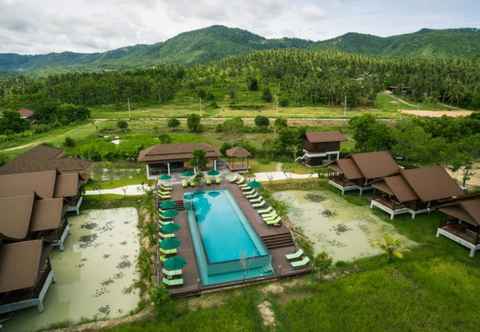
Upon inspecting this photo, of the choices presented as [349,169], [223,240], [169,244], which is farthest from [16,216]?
[349,169]

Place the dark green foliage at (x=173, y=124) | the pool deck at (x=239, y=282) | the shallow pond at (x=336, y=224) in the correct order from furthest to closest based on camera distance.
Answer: the dark green foliage at (x=173, y=124)
the shallow pond at (x=336, y=224)
the pool deck at (x=239, y=282)

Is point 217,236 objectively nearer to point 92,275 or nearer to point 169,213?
point 169,213

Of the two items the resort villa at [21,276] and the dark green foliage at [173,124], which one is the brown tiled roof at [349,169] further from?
the dark green foliage at [173,124]

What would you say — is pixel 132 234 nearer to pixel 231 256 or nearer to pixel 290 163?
pixel 231 256

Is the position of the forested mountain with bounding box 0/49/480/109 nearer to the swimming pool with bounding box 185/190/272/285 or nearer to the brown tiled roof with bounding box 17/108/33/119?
the brown tiled roof with bounding box 17/108/33/119

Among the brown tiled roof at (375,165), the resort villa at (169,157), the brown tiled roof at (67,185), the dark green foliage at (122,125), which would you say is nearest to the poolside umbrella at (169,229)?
the brown tiled roof at (67,185)

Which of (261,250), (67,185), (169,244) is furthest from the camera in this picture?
(67,185)
